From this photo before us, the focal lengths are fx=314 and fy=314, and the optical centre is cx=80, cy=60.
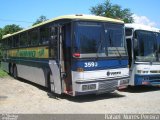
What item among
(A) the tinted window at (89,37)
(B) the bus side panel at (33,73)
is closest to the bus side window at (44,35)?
(B) the bus side panel at (33,73)

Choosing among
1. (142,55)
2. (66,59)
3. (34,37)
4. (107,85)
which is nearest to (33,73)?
(34,37)

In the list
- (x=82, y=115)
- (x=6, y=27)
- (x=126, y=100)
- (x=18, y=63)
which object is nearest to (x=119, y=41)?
(x=126, y=100)

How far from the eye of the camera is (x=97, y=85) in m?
11.3

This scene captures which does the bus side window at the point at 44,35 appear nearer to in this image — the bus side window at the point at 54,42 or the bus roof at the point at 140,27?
the bus side window at the point at 54,42

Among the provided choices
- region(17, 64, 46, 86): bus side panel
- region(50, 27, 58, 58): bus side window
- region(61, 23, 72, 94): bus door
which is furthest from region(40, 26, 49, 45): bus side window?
region(61, 23, 72, 94): bus door

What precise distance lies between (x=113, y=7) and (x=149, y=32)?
2089cm

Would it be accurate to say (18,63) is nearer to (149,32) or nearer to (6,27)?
(149,32)

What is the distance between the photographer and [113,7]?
34562 millimetres

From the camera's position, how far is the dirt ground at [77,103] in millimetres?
9805

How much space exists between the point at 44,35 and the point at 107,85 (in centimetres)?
386

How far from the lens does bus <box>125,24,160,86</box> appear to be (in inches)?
532

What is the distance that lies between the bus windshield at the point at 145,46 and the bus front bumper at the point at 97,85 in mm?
1689

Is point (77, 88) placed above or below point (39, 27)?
below

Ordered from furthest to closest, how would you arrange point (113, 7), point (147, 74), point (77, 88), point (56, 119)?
point (113, 7) → point (147, 74) → point (77, 88) → point (56, 119)
